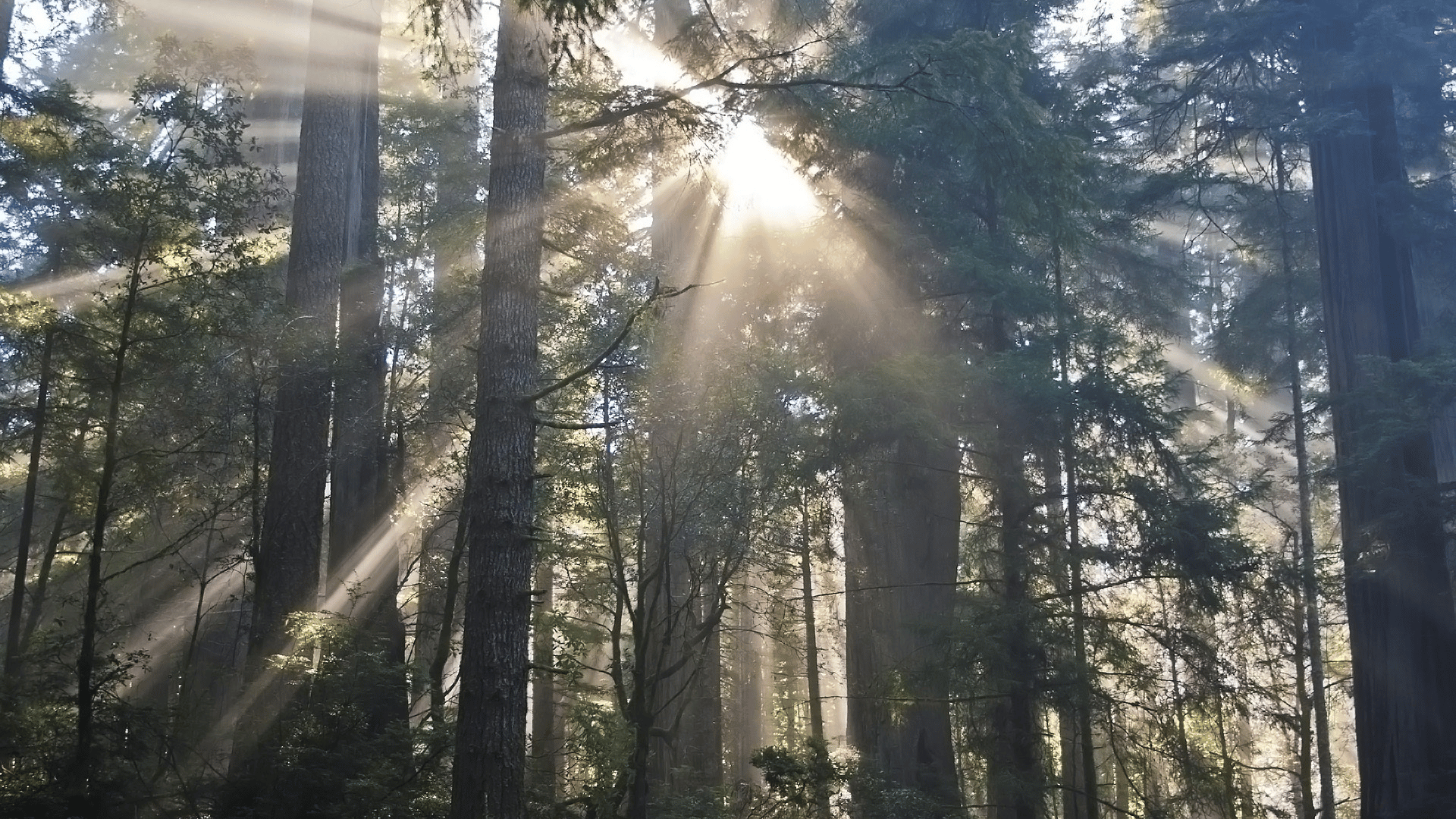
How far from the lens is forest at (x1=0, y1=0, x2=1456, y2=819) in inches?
319

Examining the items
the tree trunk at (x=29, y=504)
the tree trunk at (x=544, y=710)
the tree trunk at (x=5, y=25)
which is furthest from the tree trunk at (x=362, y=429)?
the tree trunk at (x=5, y=25)

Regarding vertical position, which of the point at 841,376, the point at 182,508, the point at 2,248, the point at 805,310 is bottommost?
the point at 182,508

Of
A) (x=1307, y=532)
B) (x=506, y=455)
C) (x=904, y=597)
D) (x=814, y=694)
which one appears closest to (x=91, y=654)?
(x=506, y=455)

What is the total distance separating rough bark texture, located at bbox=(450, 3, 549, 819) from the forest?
33 millimetres

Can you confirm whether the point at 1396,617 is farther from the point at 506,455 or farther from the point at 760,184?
the point at 506,455

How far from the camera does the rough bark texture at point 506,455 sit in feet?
21.9

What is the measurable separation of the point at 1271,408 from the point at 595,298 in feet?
67.9

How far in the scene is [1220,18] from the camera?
1489 centimetres

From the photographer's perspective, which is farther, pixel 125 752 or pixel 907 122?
pixel 907 122

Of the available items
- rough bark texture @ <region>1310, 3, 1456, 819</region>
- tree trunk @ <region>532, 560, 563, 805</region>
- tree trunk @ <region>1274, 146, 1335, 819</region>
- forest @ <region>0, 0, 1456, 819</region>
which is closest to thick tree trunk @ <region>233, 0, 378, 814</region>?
forest @ <region>0, 0, 1456, 819</region>

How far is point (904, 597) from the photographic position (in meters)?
14.3

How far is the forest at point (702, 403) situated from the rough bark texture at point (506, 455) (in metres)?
0.03

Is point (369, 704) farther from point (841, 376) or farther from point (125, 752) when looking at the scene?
point (841, 376)

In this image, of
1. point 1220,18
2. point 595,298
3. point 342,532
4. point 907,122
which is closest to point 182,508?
point 342,532
